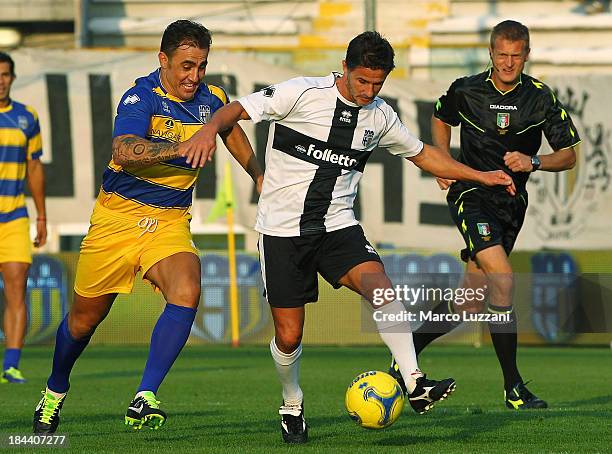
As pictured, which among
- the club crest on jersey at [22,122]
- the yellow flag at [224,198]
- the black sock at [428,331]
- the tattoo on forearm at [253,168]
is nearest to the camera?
the tattoo on forearm at [253,168]

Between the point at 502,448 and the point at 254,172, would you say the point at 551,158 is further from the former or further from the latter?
the point at 502,448

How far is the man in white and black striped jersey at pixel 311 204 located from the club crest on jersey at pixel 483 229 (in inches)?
74.3

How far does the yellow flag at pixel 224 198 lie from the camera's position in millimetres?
18281

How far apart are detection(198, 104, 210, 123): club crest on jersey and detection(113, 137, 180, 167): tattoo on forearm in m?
0.57

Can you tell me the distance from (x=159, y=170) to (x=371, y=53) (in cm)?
145

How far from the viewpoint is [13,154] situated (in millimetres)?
12016

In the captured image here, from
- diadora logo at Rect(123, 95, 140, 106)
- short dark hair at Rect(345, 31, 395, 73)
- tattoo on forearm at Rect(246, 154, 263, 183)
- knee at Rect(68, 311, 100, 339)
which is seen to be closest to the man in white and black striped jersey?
short dark hair at Rect(345, 31, 395, 73)

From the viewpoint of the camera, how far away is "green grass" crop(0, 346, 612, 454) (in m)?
7.09

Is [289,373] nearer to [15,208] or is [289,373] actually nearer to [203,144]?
[203,144]

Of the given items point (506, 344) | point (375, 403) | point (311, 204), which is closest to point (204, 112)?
Answer: point (311, 204)

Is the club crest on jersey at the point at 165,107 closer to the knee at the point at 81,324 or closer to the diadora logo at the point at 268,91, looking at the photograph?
the diadora logo at the point at 268,91

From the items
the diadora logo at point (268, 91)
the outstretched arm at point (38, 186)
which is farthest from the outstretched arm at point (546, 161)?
the outstretched arm at point (38, 186)

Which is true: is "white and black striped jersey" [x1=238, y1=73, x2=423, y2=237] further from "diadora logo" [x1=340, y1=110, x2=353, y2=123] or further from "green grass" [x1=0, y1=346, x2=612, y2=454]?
"green grass" [x1=0, y1=346, x2=612, y2=454]

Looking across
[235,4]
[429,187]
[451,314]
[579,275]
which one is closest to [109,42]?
[235,4]
